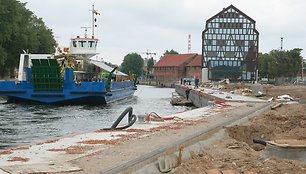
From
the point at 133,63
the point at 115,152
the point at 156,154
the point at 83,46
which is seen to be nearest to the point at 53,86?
the point at 83,46

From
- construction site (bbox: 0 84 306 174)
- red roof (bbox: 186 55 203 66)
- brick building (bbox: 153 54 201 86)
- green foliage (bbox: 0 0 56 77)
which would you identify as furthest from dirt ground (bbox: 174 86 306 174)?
brick building (bbox: 153 54 201 86)

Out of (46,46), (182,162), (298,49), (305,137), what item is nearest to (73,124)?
(305,137)

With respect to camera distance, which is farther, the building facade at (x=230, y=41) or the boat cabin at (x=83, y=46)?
the building facade at (x=230, y=41)

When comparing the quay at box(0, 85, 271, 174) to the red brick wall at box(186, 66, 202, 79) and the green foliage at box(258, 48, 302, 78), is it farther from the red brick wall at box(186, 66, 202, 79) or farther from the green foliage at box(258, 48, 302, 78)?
the red brick wall at box(186, 66, 202, 79)

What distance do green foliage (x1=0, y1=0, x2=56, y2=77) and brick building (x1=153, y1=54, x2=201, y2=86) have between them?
65606 millimetres

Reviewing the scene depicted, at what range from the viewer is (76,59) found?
43.8 m

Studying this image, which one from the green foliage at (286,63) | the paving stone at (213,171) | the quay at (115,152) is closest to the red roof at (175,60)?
the green foliage at (286,63)

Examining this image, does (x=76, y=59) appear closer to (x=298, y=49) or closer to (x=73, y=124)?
(x=73, y=124)

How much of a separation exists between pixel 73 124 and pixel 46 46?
195 ft

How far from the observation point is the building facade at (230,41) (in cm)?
10656

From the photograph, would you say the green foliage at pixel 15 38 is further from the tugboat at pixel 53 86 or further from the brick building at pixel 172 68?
the brick building at pixel 172 68

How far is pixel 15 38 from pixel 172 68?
89469mm

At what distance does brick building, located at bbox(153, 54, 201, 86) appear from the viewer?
146500 millimetres

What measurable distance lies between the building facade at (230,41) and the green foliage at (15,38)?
35843mm
